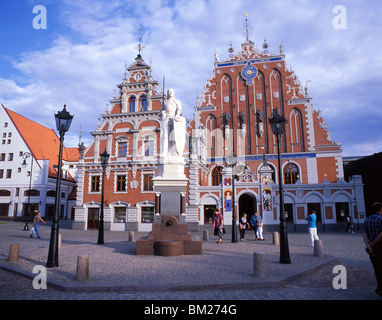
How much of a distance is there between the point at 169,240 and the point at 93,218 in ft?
63.7

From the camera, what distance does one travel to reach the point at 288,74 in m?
30.0

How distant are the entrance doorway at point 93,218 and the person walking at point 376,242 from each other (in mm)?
24786

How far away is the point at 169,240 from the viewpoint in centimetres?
920

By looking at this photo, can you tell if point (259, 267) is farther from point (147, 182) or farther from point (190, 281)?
point (147, 182)

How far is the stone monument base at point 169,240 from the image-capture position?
9125 millimetres

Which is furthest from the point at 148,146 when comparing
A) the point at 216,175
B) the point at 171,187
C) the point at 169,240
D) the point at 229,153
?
the point at 169,240

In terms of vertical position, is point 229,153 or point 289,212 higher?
point 229,153

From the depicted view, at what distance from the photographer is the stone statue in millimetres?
10539

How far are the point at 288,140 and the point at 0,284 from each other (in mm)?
27138

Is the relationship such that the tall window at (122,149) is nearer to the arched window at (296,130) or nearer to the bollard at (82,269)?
the arched window at (296,130)

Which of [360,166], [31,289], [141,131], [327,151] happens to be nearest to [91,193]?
[141,131]
